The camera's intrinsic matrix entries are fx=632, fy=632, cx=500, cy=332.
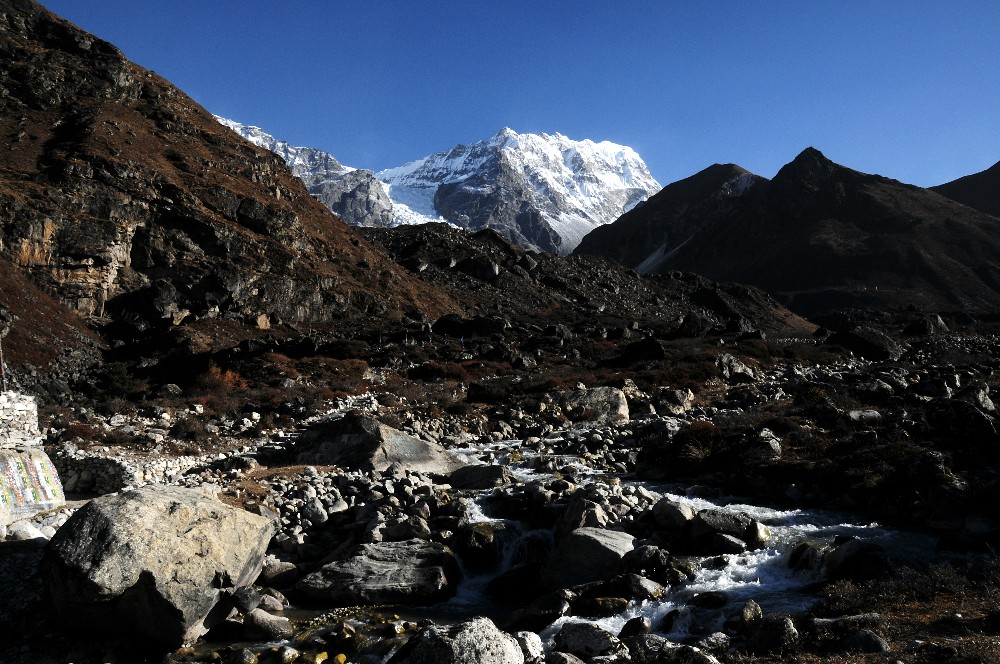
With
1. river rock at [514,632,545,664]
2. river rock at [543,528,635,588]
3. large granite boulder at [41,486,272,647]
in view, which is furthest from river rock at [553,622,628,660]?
large granite boulder at [41,486,272,647]

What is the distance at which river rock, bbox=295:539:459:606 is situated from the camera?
10492 millimetres

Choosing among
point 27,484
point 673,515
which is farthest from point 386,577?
point 27,484

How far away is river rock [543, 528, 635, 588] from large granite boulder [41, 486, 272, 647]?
16.5ft

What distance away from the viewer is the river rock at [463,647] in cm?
690

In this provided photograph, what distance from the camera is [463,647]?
694cm

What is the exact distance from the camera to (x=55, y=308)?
134 feet

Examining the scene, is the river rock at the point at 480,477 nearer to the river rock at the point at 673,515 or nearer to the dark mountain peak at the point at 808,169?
the river rock at the point at 673,515

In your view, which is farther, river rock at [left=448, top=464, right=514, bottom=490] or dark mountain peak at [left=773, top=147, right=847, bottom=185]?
dark mountain peak at [left=773, top=147, right=847, bottom=185]

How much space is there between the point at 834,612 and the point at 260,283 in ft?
172

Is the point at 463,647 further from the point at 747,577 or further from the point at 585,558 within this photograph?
the point at 747,577

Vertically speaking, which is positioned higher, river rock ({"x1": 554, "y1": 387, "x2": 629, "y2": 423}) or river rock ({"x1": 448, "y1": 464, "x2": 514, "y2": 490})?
river rock ({"x1": 554, "y1": 387, "x2": 629, "y2": 423})

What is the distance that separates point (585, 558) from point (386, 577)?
3.42 metres

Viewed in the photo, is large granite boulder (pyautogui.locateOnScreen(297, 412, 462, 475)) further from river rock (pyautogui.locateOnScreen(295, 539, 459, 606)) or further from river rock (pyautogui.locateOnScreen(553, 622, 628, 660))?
A: river rock (pyautogui.locateOnScreen(553, 622, 628, 660))

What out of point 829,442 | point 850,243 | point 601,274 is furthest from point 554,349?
point 850,243
